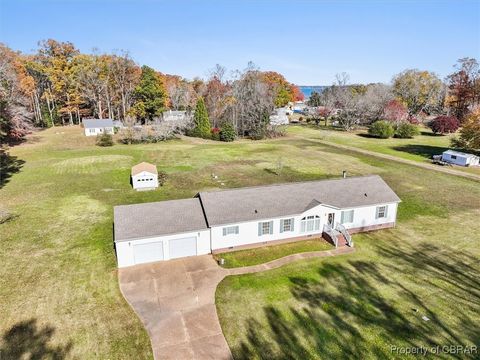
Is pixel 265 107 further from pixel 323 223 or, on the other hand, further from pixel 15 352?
pixel 15 352

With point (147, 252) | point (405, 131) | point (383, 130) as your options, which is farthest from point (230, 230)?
point (405, 131)

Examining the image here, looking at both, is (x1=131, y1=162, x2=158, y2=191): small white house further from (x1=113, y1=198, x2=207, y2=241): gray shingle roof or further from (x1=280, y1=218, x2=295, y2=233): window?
(x1=280, y1=218, x2=295, y2=233): window

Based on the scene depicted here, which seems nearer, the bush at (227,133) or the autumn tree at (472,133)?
the autumn tree at (472,133)

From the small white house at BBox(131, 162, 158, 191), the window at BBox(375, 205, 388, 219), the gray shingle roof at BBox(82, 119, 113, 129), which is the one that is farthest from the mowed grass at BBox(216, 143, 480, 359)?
the gray shingle roof at BBox(82, 119, 113, 129)

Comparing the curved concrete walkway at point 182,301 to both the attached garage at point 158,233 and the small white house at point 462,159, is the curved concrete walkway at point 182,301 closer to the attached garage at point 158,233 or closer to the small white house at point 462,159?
the attached garage at point 158,233

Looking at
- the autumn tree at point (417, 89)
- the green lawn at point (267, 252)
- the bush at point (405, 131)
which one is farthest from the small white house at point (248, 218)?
the autumn tree at point (417, 89)

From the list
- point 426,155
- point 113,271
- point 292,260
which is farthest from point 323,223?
point 426,155

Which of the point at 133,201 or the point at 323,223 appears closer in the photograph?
the point at 323,223
